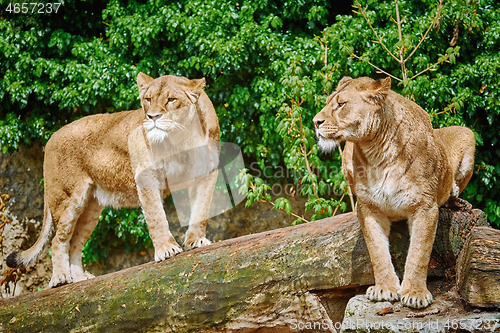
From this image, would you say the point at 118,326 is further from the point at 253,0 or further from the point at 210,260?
the point at 253,0

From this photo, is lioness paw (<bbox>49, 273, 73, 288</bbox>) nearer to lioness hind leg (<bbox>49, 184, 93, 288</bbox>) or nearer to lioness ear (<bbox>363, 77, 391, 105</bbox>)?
lioness hind leg (<bbox>49, 184, 93, 288</bbox>)

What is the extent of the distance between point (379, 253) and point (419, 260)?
0.87 feet

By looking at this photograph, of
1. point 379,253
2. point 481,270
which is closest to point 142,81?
point 379,253

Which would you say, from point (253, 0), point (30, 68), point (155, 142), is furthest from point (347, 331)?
point (30, 68)

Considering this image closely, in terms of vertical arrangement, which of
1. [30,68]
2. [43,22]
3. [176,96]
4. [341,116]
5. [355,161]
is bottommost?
[355,161]

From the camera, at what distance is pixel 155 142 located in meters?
4.66

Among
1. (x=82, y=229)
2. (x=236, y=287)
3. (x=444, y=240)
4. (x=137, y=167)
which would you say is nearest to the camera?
(x=444, y=240)

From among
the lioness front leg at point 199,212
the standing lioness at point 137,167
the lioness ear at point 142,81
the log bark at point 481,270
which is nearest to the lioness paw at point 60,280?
the standing lioness at point 137,167

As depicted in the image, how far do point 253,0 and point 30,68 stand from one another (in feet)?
12.2

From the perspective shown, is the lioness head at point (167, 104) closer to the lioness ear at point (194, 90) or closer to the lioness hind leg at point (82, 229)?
the lioness ear at point (194, 90)

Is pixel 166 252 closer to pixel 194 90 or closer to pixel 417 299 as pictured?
pixel 194 90

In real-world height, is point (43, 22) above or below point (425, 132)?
above

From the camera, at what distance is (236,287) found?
3.92 metres

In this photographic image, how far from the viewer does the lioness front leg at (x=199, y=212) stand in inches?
188
